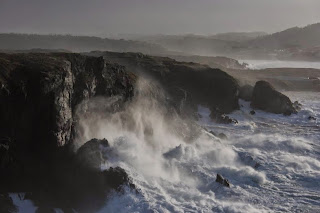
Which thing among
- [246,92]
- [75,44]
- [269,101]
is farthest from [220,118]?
[75,44]

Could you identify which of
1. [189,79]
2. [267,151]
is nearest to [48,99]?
[267,151]

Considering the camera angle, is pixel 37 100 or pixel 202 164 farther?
pixel 202 164

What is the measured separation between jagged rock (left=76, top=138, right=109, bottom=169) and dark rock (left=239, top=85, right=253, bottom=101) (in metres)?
34.7

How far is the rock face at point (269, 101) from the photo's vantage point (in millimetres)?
57656

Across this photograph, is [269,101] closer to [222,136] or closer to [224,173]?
[222,136]

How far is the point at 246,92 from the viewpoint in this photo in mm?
61844

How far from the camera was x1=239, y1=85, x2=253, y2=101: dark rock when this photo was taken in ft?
200

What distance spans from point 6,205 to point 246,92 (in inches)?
1717

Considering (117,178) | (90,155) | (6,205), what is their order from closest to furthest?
1. (6,205)
2. (117,178)
3. (90,155)

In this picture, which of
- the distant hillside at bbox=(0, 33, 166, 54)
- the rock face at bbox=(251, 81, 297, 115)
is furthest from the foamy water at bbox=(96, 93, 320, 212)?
the distant hillside at bbox=(0, 33, 166, 54)

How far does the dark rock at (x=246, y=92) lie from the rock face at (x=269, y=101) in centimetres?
128

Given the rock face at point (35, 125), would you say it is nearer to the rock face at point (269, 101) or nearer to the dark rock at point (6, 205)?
the dark rock at point (6, 205)

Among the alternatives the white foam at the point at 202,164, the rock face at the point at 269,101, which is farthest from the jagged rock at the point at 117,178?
the rock face at the point at 269,101

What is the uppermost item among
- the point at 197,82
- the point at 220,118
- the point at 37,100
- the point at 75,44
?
the point at 75,44
